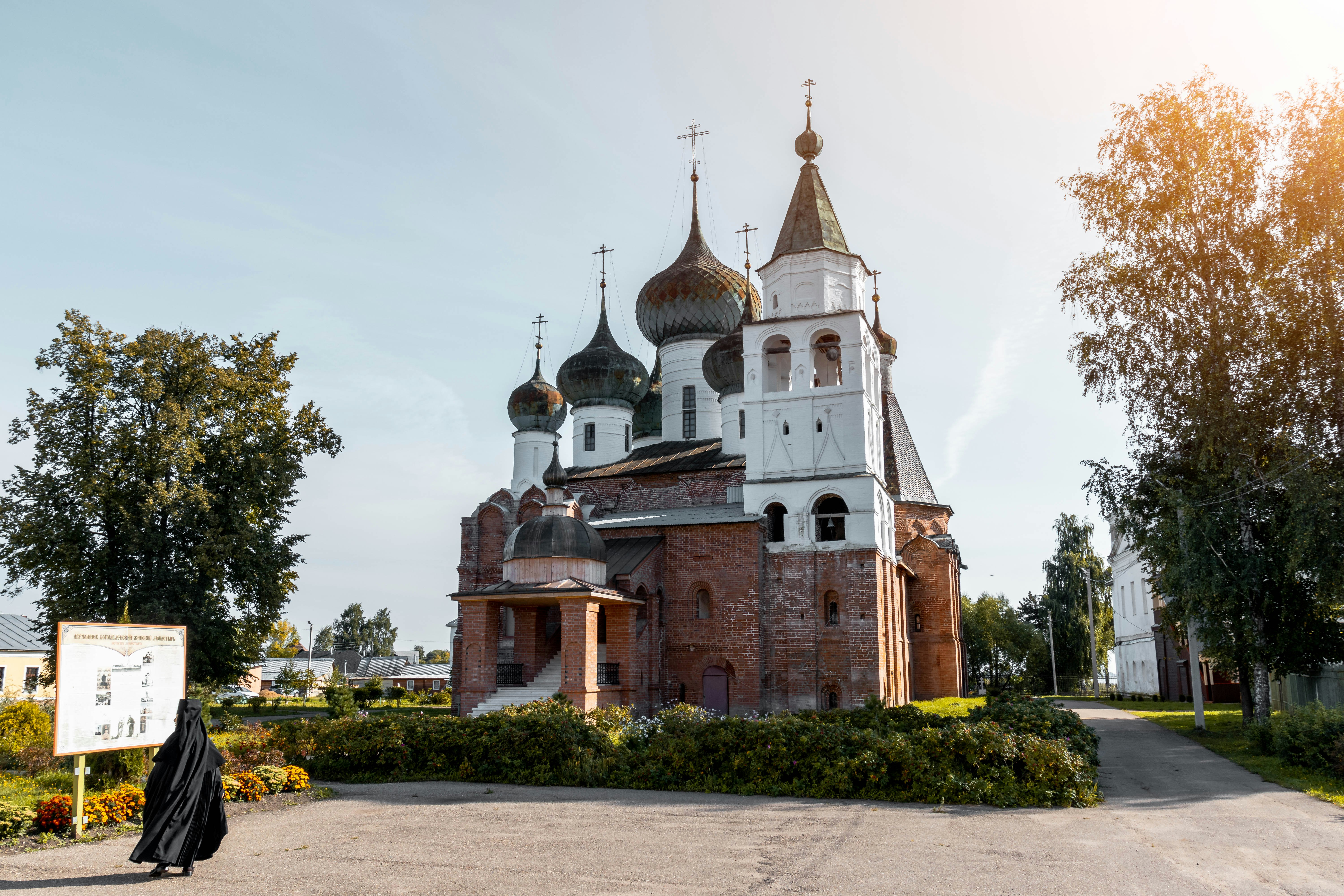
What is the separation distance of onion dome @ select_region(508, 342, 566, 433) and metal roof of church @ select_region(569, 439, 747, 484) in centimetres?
301

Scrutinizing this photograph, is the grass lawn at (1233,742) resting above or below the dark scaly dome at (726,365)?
below

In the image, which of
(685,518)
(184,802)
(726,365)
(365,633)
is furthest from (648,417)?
(365,633)

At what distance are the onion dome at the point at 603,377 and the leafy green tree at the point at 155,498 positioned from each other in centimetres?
1150

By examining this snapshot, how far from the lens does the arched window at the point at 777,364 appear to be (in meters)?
26.1

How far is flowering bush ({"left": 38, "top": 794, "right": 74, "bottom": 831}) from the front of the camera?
9.18 m

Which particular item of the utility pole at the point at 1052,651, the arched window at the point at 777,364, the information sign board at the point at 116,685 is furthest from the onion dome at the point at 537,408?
the utility pole at the point at 1052,651

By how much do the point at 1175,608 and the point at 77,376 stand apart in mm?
24169

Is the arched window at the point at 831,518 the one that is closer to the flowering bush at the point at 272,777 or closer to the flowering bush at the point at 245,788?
the flowering bush at the point at 272,777

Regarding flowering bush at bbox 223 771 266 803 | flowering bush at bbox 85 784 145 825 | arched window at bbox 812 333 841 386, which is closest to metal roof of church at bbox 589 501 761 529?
arched window at bbox 812 333 841 386

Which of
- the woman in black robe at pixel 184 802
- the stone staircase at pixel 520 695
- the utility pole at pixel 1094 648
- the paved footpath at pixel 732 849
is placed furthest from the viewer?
the utility pole at pixel 1094 648

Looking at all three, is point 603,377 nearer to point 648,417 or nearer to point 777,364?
point 648,417

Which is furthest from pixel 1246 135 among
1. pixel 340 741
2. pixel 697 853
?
pixel 340 741

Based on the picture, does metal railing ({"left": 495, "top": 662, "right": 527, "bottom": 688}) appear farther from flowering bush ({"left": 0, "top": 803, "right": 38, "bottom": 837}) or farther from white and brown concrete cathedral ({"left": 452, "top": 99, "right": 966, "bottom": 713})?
flowering bush ({"left": 0, "top": 803, "right": 38, "bottom": 837})

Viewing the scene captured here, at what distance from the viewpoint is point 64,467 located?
21.7 meters
